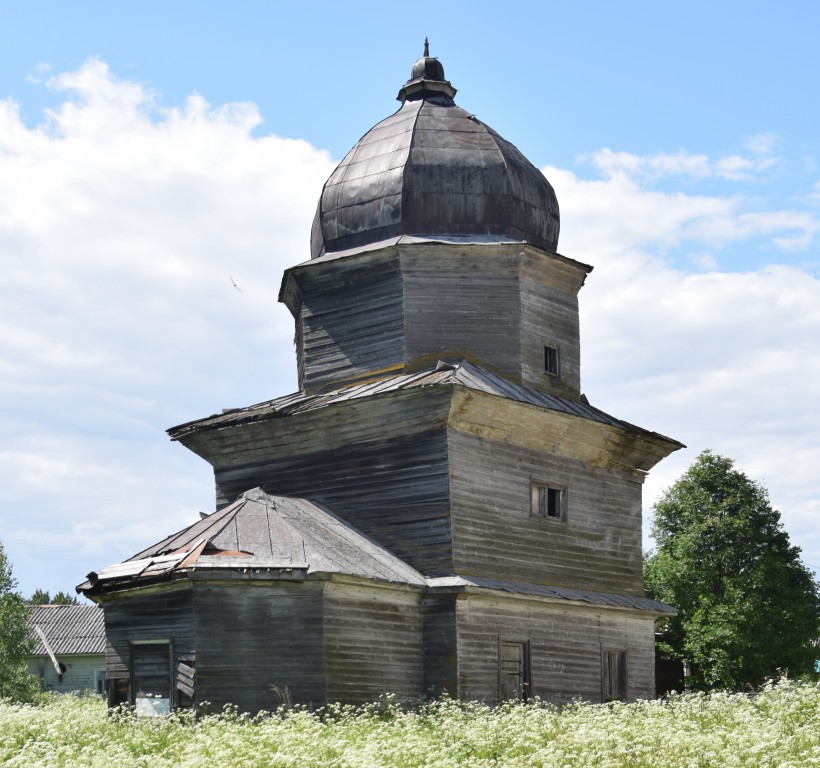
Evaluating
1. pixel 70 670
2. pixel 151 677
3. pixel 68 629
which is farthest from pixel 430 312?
pixel 68 629

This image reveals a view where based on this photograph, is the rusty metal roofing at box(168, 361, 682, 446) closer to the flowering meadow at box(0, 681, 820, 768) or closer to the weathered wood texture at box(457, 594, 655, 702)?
the weathered wood texture at box(457, 594, 655, 702)

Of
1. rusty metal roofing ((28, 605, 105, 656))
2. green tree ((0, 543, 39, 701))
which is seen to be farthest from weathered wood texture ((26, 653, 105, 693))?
green tree ((0, 543, 39, 701))

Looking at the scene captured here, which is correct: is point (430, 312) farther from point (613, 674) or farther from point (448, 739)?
point (448, 739)

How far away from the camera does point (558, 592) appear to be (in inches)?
878

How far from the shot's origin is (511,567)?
2183 centimetres

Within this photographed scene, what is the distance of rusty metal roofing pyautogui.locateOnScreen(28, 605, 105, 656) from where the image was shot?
54.1m

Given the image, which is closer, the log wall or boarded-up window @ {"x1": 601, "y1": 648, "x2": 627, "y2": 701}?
the log wall

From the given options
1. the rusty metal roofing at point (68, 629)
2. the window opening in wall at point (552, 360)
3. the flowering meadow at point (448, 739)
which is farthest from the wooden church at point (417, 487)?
the rusty metal roofing at point (68, 629)

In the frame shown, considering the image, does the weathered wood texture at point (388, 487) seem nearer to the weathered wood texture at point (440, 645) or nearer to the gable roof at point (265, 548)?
the gable roof at point (265, 548)

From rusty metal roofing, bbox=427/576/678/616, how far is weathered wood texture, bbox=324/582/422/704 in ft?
2.34

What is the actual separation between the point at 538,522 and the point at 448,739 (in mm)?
8602

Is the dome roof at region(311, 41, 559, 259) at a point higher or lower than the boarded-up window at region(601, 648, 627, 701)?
higher

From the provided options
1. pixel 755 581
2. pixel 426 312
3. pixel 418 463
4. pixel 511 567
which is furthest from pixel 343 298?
pixel 755 581

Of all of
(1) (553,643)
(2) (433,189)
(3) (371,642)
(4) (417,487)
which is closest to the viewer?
(3) (371,642)
